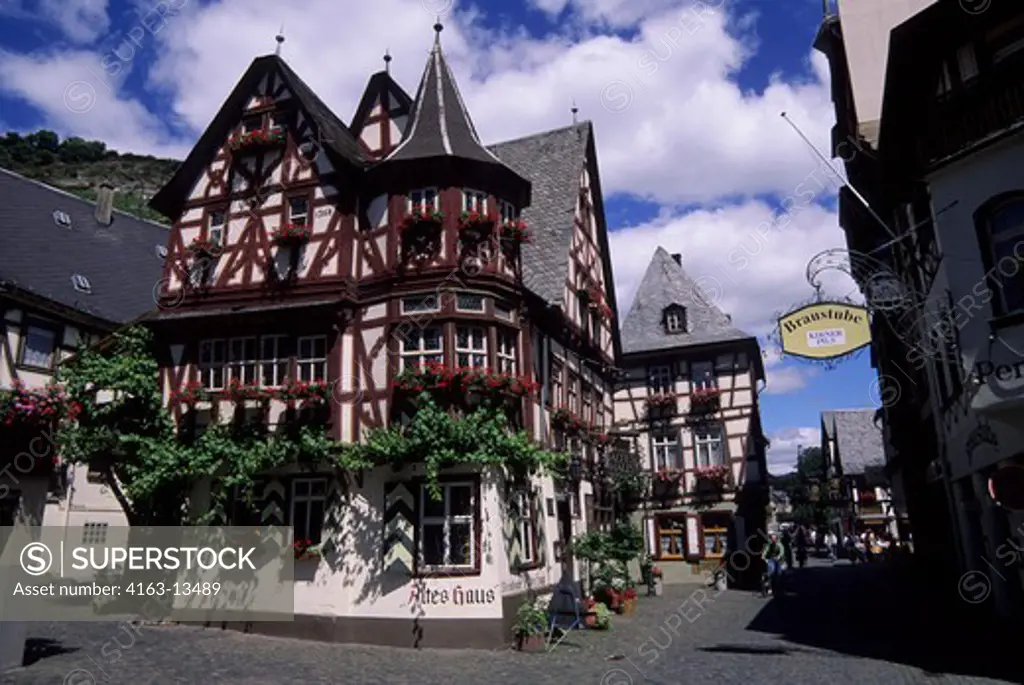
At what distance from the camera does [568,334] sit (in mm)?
21734

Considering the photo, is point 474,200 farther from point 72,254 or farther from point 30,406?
point 72,254

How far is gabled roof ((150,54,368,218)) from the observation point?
19.2 m

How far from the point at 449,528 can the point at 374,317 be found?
4947 mm

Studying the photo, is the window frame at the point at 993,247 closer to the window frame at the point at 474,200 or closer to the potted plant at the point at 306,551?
the window frame at the point at 474,200

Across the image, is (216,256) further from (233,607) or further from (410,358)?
(233,607)

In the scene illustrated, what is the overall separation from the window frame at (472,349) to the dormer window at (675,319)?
16880 mm

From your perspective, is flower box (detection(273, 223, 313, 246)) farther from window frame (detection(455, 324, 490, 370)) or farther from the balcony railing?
the balcony railing

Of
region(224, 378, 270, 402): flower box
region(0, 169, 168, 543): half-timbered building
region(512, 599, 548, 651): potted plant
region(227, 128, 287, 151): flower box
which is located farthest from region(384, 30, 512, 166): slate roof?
region(512, 599, 548, 651): potted plant

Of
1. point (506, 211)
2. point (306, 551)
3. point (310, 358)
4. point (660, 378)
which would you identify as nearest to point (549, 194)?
point (506, 211)

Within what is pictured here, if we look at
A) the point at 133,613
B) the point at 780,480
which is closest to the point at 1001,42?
the point at 133,613

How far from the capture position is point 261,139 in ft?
61.1

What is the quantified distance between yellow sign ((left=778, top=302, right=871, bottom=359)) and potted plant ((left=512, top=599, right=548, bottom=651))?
7.02 metres

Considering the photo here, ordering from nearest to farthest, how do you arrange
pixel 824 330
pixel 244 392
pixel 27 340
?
pixel 824 330
pixel 244 392
pixel 27 340

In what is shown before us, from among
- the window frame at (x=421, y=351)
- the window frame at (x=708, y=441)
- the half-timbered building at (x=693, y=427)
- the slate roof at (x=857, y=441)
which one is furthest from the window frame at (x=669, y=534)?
the slate roof at (x=857, y=441)
